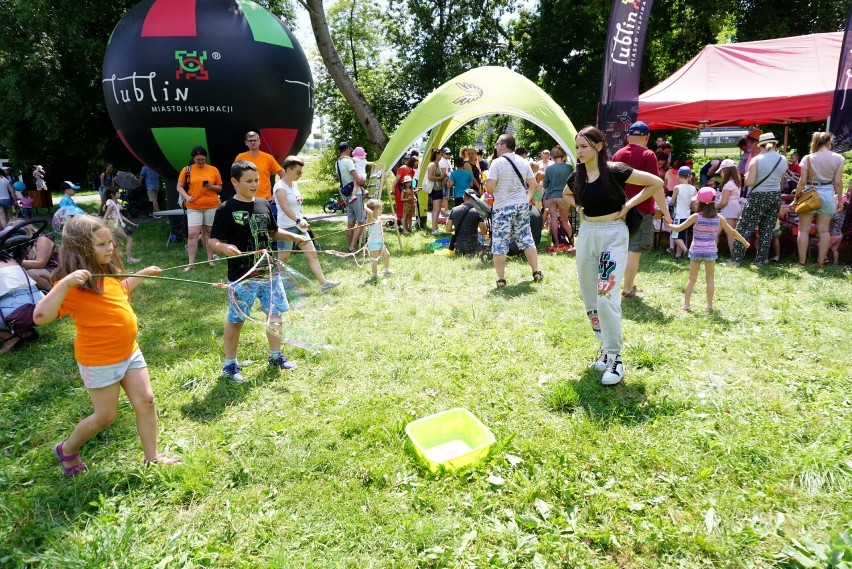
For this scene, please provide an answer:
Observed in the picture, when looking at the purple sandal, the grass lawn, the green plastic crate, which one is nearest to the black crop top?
the grass lawn

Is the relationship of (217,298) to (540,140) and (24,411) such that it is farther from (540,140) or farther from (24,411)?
(540,140)

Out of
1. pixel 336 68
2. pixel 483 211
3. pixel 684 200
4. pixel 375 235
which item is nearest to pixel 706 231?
pixel 684 200

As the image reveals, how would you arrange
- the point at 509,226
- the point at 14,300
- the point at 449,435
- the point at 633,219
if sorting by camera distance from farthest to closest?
the point at 509,226
the point at 14,300
the point at 633,219
the point at 449,435

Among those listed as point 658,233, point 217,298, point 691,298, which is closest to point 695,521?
point 691,298

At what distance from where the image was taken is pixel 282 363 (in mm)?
4695

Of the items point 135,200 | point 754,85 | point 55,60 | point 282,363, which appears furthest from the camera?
point 135,200

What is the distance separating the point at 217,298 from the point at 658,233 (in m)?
Answer: 7.76

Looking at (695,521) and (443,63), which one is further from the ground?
(443,63)

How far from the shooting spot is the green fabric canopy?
1020 centimetres

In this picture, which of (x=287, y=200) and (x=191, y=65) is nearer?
(x=287, y=200)

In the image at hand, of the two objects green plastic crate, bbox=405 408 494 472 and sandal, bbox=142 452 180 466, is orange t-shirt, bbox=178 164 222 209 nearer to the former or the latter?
sandal, bbox=142 452 180 466

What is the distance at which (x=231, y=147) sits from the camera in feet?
30.8

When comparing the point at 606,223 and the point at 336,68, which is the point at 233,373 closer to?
the point at 606,223

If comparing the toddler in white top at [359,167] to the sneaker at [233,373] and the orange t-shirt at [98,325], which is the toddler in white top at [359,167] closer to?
the sneaker at [233,373]
